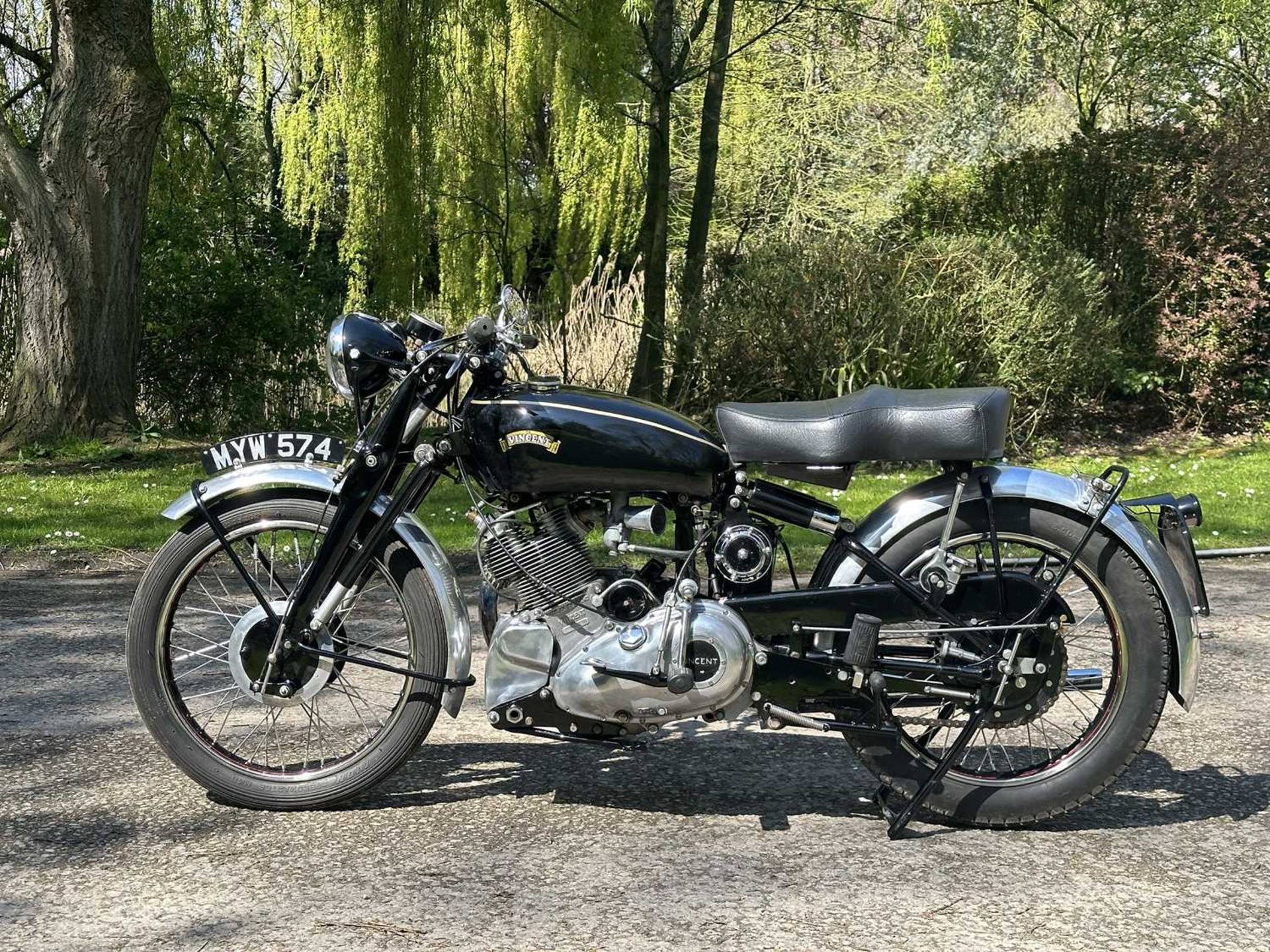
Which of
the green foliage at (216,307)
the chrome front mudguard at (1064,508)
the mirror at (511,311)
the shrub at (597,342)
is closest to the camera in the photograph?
the chrome front mudguard at (1064,508)

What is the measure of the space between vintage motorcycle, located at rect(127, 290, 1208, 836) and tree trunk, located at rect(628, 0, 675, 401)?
29.0 feet

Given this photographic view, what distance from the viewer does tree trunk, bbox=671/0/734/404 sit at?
12.3 m

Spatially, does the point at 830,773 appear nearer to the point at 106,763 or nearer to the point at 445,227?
the point at 106,763

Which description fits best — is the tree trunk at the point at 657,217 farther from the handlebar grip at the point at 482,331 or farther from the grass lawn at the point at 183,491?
the handlebar grip at the point at 482,331

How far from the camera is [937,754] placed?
3676 mm

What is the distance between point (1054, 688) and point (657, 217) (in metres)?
10.5

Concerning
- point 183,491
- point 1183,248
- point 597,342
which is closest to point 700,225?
point 597,342

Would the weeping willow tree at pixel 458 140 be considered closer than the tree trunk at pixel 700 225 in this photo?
No

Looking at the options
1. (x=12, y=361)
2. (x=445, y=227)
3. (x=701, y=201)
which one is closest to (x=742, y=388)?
(x=701, y=201)

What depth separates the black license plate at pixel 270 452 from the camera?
378 cm

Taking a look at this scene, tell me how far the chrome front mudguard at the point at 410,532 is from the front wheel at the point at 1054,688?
0.98 meters

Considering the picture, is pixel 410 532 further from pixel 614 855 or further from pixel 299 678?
pixel 614 855

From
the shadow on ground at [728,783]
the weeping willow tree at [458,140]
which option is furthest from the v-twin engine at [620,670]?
the weeping willow tree at [458,140]

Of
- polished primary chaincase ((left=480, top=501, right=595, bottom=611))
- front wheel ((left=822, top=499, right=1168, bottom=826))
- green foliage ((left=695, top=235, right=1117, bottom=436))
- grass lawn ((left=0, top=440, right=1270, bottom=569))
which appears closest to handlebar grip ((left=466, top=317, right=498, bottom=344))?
polished primary chaincase ((left=480, top=501, right=595, bottom=611))
